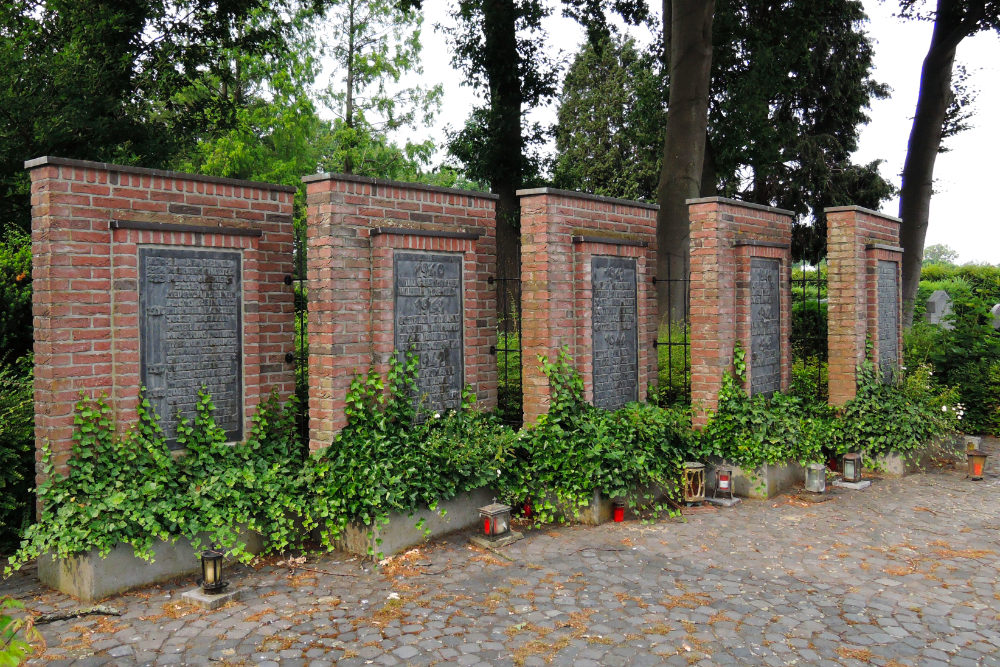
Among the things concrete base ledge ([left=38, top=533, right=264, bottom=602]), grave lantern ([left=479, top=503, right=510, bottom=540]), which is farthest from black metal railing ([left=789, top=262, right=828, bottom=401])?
concrete base ledge ([left=38, top=533, right=264, bottom=602])

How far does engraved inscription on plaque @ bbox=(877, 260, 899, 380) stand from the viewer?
10.1 meters

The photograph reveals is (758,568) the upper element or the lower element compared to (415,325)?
lower

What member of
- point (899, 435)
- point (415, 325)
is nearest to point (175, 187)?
point (415, 325)

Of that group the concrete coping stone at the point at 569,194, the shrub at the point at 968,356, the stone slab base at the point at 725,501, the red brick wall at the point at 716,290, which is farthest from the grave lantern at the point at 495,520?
the shrub at the point at 968,356

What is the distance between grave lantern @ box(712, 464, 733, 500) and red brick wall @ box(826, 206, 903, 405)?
2.41m

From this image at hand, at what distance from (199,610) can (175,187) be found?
3289 millimetres

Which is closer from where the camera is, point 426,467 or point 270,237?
point 426,467

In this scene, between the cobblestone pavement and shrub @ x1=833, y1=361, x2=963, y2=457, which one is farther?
Answer: shrub @ x1=833, y1=361, x2=963, y2=457

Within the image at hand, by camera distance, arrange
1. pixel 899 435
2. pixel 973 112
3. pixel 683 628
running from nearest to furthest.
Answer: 1. pixel 683 628
2. pixel 899 435
3. pixel 973 112

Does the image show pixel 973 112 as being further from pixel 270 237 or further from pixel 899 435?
pixel 270 237

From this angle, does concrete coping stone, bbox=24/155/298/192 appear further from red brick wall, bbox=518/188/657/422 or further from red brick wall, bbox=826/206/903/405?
red brick wall, bbox=826/206/903/405

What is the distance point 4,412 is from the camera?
6.45 metres

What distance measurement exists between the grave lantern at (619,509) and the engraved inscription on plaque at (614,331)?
1105mm

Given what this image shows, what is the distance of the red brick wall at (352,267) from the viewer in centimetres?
641
